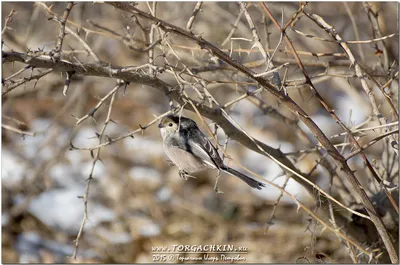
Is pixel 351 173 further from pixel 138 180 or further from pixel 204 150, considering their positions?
pixel 138 180

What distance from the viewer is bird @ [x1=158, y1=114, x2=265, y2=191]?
3076 millimetres

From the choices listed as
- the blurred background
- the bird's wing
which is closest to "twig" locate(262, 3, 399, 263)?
the bird's wing

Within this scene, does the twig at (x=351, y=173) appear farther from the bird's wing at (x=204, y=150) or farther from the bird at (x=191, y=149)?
the bird's wing at (x=204, y=150)

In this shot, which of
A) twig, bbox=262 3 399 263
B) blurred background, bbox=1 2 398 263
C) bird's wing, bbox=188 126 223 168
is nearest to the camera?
twig, bbox=262 3 399 263

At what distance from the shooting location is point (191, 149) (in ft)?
10.2

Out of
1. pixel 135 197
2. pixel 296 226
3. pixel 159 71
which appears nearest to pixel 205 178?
pixel 135 197

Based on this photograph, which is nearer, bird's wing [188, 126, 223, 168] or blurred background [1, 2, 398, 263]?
bird's wing [188, 126, 223, 168]

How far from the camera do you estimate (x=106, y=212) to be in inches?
244

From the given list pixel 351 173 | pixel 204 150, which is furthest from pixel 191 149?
pixel 351 173

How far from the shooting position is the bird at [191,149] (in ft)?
10.1

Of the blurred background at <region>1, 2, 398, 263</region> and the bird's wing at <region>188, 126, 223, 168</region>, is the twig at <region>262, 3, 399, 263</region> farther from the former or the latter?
the blurred background at <region>1, 2, 398, 263</region>

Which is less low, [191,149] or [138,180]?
[138,180]

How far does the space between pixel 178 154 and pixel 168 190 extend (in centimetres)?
350

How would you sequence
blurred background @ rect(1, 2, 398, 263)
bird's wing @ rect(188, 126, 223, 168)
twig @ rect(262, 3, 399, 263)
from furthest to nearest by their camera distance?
blurred background @ rect(1, 2, 398, 263) → bird's wing @ rect(188, 126, 223, 168) → twig @ rect(262, 3, 399, 263)
